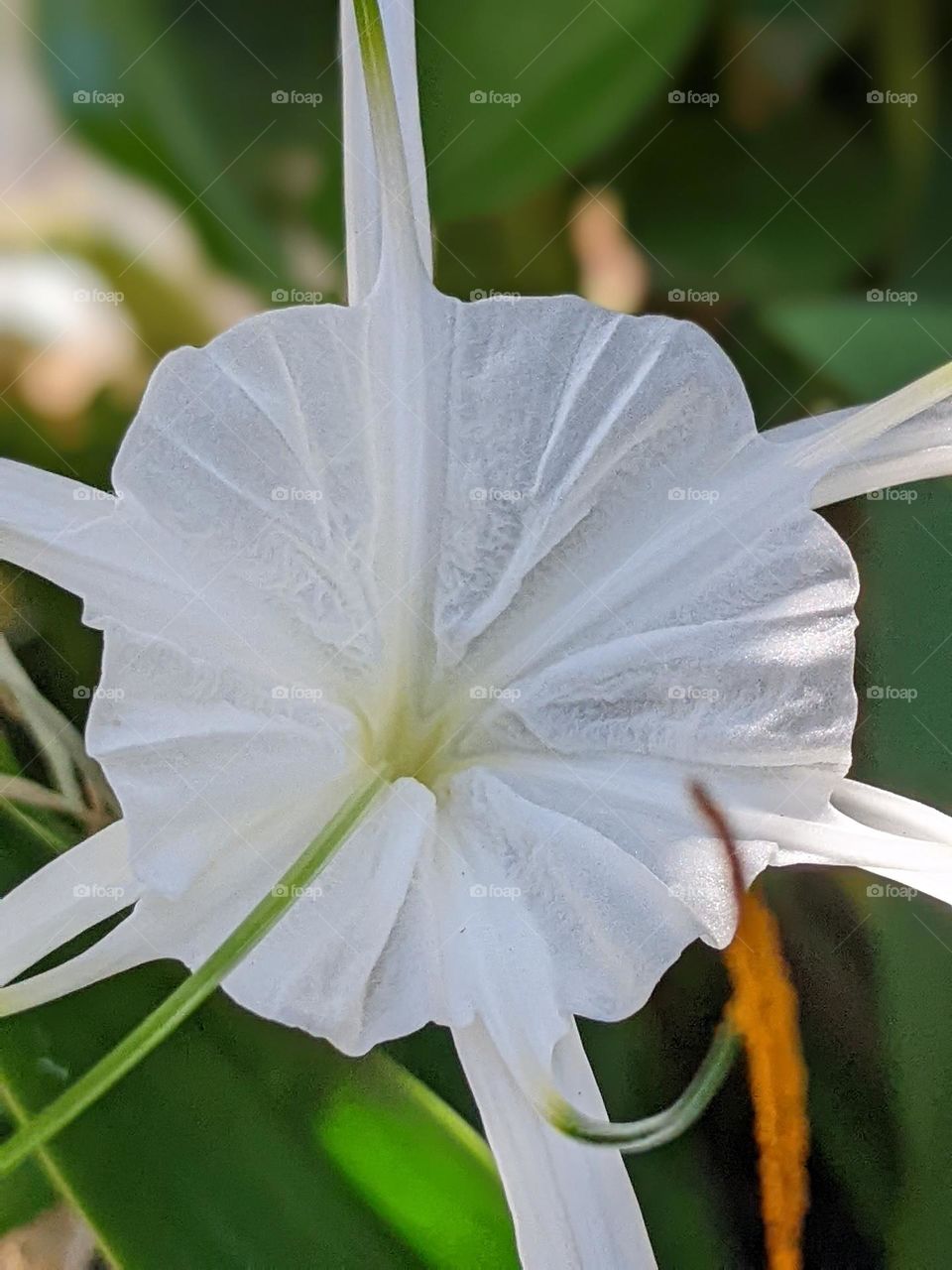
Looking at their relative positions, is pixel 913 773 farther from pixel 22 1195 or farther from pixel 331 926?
pixel 22 1195

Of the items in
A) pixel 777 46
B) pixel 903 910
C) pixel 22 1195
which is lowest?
pixel 903 910

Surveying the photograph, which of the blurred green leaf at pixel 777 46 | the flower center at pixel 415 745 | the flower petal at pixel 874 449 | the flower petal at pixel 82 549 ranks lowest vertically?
the flower petal at pixel 874 449

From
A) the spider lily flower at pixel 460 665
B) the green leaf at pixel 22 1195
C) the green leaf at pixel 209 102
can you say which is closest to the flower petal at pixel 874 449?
the spider lily flower at pixel 460 665

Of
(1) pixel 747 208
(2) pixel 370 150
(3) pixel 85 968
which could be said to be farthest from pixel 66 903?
(1) pixel 747 208

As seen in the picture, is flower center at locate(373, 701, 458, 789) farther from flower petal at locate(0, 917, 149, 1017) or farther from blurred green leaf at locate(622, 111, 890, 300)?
blurred green leaf at locate(622, 111, 890, 300)

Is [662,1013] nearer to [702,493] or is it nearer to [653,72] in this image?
[702,493]

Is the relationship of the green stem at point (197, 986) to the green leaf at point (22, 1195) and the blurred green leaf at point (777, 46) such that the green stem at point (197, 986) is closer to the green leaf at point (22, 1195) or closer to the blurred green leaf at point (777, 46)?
the green leaf at point (22, 1195)

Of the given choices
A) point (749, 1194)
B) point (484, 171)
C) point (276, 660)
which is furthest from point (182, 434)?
point (749, 1194)
